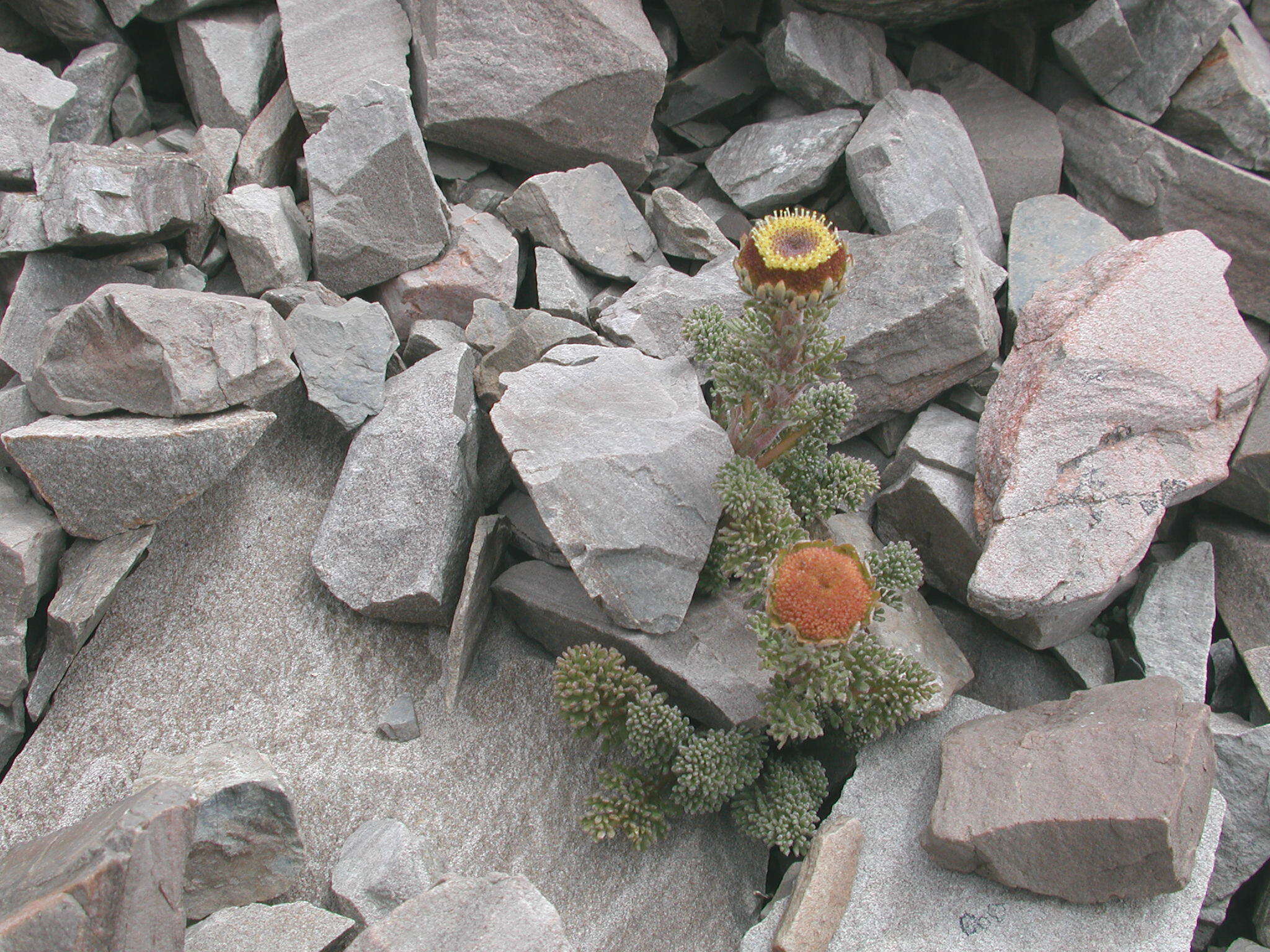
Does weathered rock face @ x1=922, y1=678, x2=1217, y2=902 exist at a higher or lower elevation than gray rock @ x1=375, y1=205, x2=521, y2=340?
lower

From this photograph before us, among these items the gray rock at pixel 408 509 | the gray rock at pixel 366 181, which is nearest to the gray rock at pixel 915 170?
the gray rock at pixel 366 181

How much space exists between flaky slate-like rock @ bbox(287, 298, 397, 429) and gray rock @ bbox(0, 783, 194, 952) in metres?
1.86

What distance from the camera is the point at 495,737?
3.87 metres

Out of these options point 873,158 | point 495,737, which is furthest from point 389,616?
point 873,158

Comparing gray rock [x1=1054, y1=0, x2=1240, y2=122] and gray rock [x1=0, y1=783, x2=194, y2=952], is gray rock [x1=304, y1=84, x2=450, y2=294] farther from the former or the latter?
gray rock [x1=1054, y1=0, x2=1240, y2=122]

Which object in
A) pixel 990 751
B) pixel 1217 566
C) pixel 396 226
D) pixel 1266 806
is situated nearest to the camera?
pixel 990 751

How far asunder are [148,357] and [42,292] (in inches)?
39.3

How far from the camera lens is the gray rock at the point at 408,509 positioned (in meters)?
3.90

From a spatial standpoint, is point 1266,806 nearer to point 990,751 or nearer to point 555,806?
point 990,751

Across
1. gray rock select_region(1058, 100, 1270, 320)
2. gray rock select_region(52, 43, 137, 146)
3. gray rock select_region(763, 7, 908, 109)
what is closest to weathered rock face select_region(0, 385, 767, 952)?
gray rock select_region(52, 43, 137, 146)

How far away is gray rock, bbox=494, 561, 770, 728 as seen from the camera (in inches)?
144

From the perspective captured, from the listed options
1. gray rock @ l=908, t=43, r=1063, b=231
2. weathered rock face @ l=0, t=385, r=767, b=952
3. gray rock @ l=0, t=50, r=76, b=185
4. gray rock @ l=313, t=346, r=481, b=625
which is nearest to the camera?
weathered rock face @ l=0, t=385, r=767, b=952

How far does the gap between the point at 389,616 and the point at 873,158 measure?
3593mm

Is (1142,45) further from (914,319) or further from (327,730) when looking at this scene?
(327,730)
